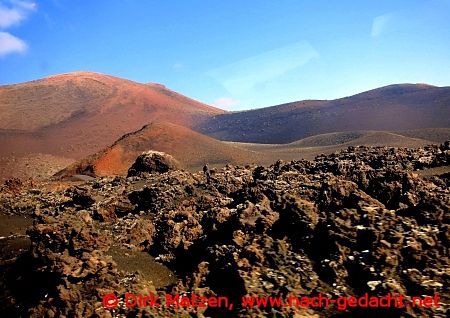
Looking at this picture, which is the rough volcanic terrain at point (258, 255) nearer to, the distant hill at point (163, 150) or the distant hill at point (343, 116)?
the distant hill at point (163, 150)

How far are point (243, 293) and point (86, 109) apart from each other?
72611mm

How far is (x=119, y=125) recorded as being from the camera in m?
66.3

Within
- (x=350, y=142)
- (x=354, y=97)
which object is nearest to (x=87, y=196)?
(x=350, y=142)

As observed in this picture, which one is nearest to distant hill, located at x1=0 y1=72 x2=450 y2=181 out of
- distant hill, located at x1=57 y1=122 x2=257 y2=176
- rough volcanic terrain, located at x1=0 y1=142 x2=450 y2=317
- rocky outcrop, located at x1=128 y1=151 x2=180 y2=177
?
distant hill, located at x1=57 y1=122 x2=257 y2=176

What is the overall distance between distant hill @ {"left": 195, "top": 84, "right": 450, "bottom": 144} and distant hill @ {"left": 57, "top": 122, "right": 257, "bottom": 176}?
2325 cm

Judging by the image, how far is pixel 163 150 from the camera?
38.2 m

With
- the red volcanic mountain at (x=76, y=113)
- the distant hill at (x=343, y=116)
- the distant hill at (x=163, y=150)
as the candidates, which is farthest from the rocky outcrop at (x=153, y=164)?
the distant hill at (x=343, y=116)

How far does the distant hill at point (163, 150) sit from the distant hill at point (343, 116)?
23.2 metres

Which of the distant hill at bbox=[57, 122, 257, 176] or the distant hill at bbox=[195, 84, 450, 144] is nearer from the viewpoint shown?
the distant hill at bbox=[57, 122, 257, 176]

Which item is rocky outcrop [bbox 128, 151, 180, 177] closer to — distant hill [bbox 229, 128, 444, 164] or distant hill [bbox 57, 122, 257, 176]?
distant hill [bbox 57, 122, 257, 176]

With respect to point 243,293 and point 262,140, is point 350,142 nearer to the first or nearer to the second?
point 262,140

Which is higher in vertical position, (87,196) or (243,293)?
(87,196)

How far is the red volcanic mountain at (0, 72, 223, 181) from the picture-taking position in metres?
52.3

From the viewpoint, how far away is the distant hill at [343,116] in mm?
59594
